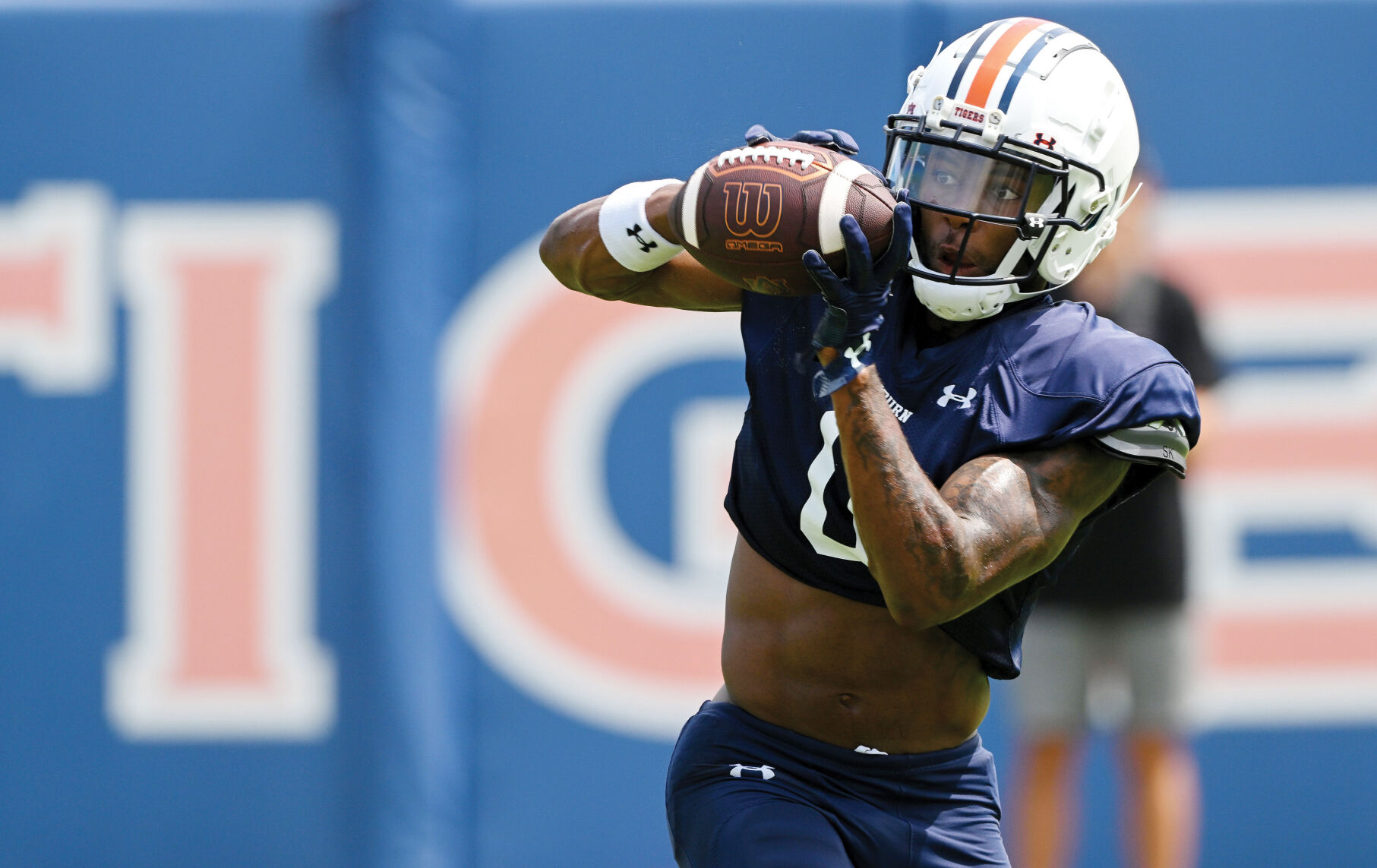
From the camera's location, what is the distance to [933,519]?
1.94 metres

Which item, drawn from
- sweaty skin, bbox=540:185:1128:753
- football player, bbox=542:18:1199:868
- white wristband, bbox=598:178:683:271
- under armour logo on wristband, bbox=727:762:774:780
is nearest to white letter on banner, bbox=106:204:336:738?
sweaty skin, bbox=540:185:1128:753

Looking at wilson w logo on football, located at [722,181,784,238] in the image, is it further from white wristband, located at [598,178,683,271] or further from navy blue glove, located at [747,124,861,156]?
white wristband, located at [598,178,683,271]

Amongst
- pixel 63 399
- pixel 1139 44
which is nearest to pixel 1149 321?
pixel 1139 44

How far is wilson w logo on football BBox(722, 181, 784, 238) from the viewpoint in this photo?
2.02 m

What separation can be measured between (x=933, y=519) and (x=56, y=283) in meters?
2.98

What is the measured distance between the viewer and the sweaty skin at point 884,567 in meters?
1.95

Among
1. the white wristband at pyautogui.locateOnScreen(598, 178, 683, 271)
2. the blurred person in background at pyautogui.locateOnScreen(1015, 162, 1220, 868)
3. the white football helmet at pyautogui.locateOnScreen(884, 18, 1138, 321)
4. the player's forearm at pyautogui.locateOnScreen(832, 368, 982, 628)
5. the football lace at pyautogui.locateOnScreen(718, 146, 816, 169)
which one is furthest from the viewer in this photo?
the blurred person in background at pyautogui.locateOnScreen(1015, 162, 1220, 868)

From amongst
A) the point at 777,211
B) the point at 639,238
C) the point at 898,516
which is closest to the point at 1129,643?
the point at 639,238

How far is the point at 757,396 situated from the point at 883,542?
1.42 feet

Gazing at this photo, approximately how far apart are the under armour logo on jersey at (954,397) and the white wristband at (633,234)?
1.71ft

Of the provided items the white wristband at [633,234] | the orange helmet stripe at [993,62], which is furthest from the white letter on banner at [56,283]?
the orange helmet stripe at [993,62]

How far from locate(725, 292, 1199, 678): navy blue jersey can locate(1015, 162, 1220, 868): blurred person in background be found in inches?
66.7

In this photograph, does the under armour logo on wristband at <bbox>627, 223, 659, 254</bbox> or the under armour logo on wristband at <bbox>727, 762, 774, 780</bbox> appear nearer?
the under armour logo on wristband at <bbox>727, 762, 774, 780</bbox>

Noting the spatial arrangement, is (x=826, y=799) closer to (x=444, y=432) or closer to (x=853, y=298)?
(x=853, y=298)
